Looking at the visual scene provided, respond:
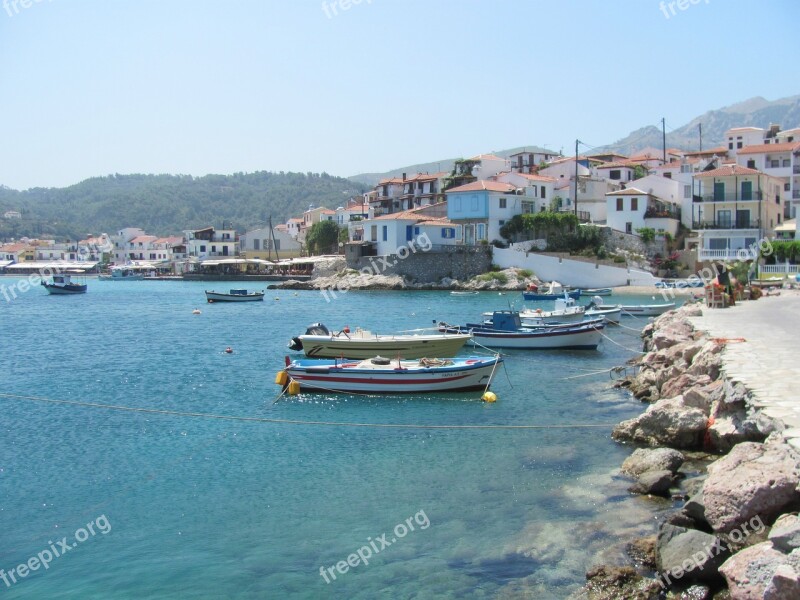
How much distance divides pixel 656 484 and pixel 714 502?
290 cm

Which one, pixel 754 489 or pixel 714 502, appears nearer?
pixel 754 489

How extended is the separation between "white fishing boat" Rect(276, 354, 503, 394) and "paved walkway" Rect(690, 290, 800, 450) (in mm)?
7314

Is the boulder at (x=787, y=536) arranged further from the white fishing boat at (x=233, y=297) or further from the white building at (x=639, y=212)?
the white building at (x=639, y=212)

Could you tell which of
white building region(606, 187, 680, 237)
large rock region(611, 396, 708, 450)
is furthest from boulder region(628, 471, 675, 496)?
white building region(606, 187, 680, 237)

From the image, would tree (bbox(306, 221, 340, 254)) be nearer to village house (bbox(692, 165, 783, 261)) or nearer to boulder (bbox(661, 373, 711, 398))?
village house (bbox(692, 165, 783, 261))

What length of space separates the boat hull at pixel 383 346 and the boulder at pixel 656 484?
1407cm

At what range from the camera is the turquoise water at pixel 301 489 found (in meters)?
10.8

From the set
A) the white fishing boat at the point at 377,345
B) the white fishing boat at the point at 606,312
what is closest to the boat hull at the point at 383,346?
the white fishing boat at the point at 377,345

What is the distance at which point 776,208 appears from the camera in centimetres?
6397

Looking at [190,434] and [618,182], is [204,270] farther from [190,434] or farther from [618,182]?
[190,434]

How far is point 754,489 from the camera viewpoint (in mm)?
9492

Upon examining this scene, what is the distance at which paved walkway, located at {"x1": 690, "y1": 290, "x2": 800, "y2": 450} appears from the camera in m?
12.0

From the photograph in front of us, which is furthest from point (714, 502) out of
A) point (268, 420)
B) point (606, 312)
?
point (606, 312)

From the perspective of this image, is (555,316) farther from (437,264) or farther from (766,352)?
(437,264)
